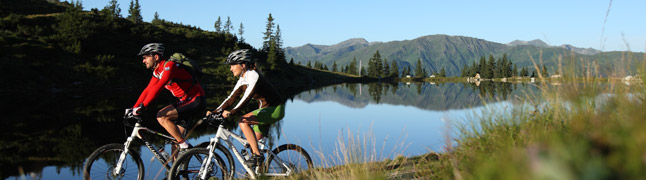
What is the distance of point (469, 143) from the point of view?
568cm

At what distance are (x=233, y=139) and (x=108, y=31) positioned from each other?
59.3 metres

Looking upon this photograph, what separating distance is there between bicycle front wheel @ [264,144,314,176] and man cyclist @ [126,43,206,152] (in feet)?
4.14

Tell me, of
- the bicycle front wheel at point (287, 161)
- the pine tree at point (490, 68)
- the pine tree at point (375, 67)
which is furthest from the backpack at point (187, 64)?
the pine tree at point (490, 68)

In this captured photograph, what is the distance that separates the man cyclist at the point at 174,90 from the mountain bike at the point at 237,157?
512 millimetres

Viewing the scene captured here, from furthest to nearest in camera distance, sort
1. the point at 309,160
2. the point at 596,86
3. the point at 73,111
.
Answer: the point at 73,111 < the point at 309,160 < the point at 596,86

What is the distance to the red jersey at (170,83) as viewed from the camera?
6.21 m

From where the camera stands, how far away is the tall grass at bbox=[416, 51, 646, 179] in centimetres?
126

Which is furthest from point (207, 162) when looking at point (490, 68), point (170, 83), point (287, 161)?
point (490, 68)

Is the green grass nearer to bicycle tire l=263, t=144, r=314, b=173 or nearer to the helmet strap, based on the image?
bicycle tire l=263, t=144, r=314, b=173

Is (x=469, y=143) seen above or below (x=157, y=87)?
below

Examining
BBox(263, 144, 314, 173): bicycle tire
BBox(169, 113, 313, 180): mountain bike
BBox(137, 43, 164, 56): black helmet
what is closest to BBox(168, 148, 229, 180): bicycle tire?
BBox(169, 113, 313, 180): mountain bike

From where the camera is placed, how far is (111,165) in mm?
6316

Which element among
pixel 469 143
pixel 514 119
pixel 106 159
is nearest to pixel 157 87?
pixel 106 159

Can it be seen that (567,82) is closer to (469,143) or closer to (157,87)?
(469,143)
